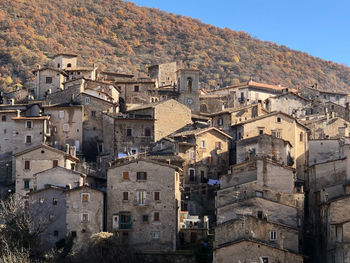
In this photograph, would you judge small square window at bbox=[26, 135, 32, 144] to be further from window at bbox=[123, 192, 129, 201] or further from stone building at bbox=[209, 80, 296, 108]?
stone building at bbox=[209, 80, 296, 108]

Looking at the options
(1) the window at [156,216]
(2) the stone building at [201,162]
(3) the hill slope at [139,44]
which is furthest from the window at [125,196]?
(3) the hill slope at [139,44]

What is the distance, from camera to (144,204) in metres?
63.4

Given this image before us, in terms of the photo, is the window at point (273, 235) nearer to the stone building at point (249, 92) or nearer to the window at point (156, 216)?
the window at point (156, 216)

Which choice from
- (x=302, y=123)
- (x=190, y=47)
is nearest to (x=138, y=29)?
(x=190, y=47)

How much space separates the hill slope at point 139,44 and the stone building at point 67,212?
52.8 m

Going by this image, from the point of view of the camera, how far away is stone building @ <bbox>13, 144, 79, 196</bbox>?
69688 millimetres

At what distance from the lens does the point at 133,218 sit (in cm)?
6316

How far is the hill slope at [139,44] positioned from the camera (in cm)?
13050

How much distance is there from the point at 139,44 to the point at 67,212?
9163cm

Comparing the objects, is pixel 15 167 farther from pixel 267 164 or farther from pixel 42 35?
pixel 42 35

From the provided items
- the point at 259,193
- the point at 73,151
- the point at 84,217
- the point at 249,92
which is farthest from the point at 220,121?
the point at 84,217

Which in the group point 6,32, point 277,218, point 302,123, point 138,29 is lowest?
point 277,218

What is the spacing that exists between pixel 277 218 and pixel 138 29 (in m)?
106

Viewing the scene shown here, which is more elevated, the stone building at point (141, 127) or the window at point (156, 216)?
the stone building at point (141, 127)
